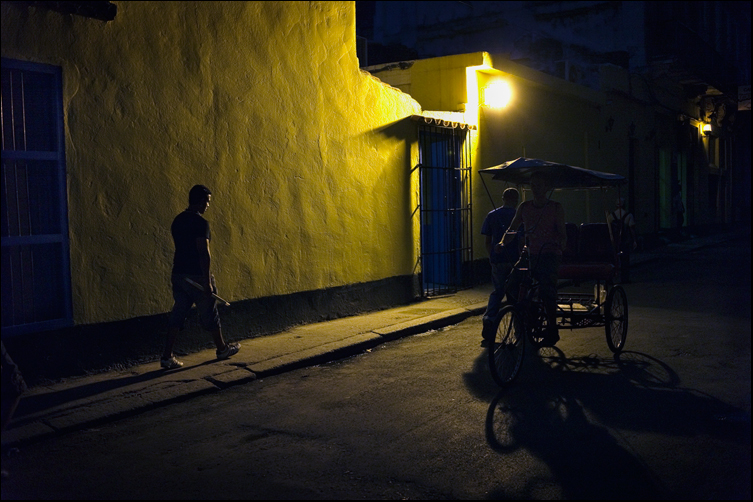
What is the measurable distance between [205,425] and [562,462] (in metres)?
2.66

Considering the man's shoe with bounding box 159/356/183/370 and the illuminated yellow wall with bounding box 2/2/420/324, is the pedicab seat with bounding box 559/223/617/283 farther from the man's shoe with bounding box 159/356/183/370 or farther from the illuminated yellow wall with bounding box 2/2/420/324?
the man's shoe with bounding box 159/356/183/370

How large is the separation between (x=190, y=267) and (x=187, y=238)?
11.1 inches

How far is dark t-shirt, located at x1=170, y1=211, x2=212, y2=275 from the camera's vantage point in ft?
22.2

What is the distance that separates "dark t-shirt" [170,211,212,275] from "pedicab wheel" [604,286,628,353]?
4.09 metres

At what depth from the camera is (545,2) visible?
25250mm

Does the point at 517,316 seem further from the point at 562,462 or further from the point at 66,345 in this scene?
the point at 66,345

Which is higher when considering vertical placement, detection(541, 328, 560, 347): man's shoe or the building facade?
the building facade

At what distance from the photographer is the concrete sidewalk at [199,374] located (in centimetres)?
552

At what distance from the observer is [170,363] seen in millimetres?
6895

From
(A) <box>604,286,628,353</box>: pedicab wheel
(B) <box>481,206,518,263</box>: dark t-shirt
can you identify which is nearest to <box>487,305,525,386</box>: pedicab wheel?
(A) <box>604,286,628,353</box>: pedicab wheel

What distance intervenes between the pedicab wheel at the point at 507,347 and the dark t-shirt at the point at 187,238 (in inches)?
114

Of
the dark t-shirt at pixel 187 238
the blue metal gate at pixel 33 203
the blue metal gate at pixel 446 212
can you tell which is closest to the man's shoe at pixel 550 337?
the dark t-shirt at pixel 187 238

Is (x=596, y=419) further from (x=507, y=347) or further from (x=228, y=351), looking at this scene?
(x=228, y=351)

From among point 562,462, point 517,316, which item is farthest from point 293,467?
point 517,316
